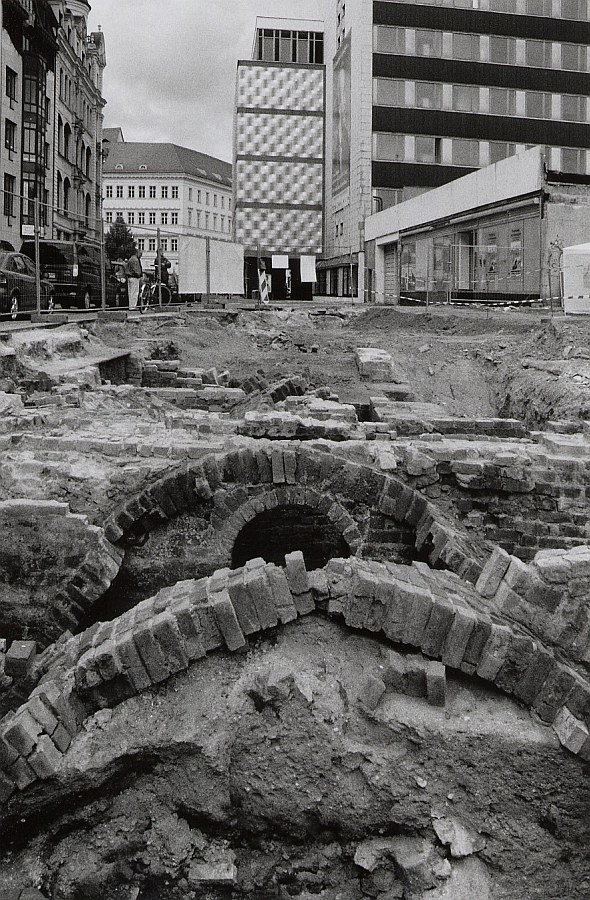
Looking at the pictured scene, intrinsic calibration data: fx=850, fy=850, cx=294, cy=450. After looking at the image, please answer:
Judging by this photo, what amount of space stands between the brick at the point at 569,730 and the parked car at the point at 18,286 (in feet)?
44.0

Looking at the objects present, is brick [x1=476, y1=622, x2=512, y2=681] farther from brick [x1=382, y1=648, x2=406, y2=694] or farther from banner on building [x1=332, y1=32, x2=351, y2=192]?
banner on building [x1=332, y1=32, x2=351, y2=192]

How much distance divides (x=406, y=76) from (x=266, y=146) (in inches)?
435

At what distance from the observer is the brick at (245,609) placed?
350cm

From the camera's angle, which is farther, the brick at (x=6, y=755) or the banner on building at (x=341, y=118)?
the banner on building at (x=341, y=118)

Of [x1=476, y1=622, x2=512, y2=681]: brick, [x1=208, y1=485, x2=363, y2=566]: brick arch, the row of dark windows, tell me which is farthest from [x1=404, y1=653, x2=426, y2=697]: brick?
the row of dark windows

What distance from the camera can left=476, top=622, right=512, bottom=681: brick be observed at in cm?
340

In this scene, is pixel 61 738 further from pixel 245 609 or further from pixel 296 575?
pixel 296 575

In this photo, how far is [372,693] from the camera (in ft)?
11.0

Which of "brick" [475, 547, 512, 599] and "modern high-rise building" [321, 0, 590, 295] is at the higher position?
"modern high-rise building" [321, 0, 590, 295]

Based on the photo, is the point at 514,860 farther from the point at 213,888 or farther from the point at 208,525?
the point at 208,525

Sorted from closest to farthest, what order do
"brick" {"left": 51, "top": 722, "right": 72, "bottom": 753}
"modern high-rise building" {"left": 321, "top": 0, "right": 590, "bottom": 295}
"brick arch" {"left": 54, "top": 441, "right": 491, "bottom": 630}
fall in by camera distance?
"brick" {"left": 51, "top": 722, "right": 72, "bottom": 753} → "brick arch" {"left": 54, "top": 441, "right": 491, "bottom": 630} → "modern high-rise building" {"left": 321, "top": 0, "right": 590, "bottom": 295}

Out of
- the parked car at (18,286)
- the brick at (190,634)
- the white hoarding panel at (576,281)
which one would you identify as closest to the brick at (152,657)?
the brick at (190,634)

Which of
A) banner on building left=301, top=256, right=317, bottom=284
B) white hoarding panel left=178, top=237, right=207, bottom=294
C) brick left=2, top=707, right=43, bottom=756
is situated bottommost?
brick left=2, top=707, right=43, bottom=756

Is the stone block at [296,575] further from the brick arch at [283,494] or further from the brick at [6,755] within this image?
the brick arch at [283,494]
